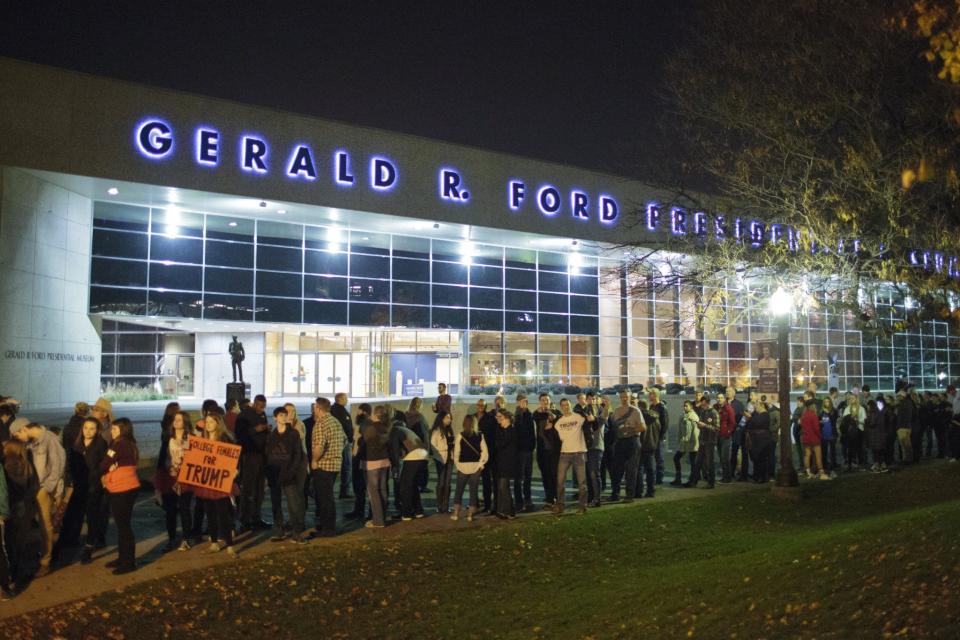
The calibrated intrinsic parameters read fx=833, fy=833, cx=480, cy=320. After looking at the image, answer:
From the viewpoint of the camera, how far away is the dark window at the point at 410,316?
34844 mm

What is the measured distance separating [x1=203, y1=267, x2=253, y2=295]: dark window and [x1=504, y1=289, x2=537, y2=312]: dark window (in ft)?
40.0

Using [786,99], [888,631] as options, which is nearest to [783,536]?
[888,631]

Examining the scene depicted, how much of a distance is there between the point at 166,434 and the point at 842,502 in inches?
430

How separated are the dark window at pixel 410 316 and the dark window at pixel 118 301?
Answer: 33.0ft

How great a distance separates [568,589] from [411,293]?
1075 inches

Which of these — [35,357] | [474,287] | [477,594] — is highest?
[474,287]

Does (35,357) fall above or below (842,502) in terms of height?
above

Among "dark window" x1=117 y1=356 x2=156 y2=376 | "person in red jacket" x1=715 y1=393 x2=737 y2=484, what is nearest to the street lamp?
"person in red jacket" x1=715 y1=393 x2=737 y2=484

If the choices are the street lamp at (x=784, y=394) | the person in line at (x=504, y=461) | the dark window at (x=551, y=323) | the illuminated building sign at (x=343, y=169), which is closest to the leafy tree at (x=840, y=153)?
the street lamp at (x=784, y=394)

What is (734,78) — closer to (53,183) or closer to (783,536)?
(783,536)

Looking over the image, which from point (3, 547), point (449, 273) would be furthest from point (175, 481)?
point (449, 273)

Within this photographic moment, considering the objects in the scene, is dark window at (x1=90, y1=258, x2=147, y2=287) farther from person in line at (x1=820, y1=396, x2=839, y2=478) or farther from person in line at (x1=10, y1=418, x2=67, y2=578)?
person in line at (x1=820, y1=396, x2=839, y2=478)

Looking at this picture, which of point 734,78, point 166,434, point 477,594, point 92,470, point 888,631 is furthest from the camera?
point 734,78

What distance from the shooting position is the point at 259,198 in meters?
28.8
